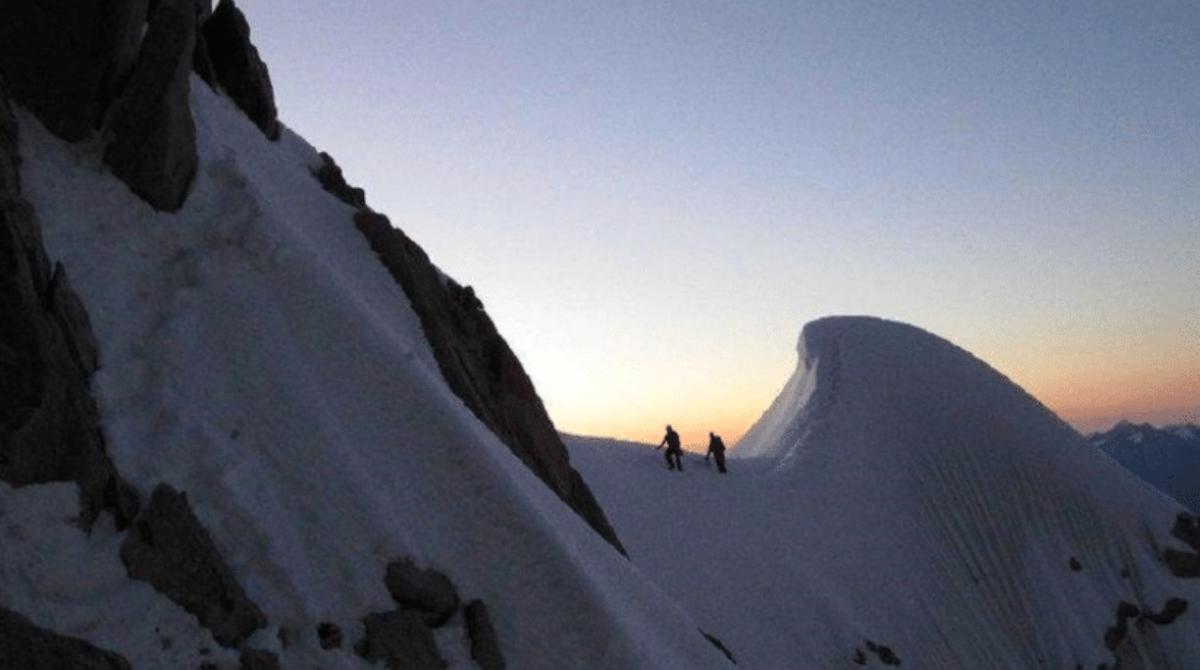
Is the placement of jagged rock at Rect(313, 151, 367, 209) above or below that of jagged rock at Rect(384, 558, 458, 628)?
above

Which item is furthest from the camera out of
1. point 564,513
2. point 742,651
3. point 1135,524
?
point 1135,524

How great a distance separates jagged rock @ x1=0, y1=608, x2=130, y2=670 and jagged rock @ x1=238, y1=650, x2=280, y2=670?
1.38m

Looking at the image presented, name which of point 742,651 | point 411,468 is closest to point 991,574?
point 742,651

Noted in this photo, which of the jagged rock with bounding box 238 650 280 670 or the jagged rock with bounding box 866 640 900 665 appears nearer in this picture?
the jagged rock with bounding box 238 650 280 670

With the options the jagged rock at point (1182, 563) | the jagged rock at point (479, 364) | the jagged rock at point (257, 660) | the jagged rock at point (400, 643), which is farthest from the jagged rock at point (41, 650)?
the jagged rock at point (1182, 563)

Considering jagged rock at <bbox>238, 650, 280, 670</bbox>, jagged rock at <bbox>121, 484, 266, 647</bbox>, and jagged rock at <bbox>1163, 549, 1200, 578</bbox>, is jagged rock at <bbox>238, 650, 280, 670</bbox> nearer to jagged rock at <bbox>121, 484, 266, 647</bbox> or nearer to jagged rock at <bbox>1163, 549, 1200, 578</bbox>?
jagged rock at <bbox>121, 484, 266, 647</bbox>

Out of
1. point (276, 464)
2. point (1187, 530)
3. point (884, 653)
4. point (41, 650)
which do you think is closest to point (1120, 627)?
point (1187, 530)

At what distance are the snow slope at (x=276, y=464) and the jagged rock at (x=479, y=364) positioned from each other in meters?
2.23

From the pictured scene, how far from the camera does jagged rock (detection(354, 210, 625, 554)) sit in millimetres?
19578

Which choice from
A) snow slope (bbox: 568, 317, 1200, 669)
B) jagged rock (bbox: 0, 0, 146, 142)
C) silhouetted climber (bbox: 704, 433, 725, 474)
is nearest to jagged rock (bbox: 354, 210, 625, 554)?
jagged rock (bbox: 0, 0, 146, 142)

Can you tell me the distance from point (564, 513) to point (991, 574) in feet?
90.7

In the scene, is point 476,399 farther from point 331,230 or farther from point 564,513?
point 331,230

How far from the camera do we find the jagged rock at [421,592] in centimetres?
1260

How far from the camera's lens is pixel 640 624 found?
15.2 meters
